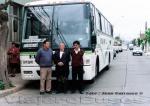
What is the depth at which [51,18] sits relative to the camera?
50.5ft

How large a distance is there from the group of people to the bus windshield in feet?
2.64

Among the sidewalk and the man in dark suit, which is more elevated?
the man in dark suit

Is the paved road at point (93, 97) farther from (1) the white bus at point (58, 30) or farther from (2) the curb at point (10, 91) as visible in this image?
(1) the white bus at point (58, 30)

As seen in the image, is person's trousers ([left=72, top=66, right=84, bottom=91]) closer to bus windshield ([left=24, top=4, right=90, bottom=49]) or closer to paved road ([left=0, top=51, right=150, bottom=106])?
paved road ([left=0, top=51, right=150, bottom=106])

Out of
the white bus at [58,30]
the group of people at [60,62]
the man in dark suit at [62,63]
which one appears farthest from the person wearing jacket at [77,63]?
the white bus at [58,30]

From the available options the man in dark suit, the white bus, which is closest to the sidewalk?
the white bus

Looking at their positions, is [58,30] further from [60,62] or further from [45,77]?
[45,77]

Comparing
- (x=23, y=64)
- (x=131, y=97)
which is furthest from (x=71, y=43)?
(x=131, y=97)

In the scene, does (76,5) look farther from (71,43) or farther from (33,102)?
(33,102)

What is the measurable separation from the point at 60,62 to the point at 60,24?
71.5 inches

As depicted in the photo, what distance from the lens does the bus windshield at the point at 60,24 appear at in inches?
592

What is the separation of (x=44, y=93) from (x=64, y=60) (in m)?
1.33

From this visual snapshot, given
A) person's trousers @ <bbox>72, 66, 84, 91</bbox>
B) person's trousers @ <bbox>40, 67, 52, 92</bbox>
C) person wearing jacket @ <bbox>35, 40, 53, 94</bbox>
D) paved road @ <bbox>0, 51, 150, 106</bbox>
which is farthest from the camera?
person's trousers @ <bbox>72, 66, 84, 91</bbox>

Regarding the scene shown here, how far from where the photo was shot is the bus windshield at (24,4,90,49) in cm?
1505
